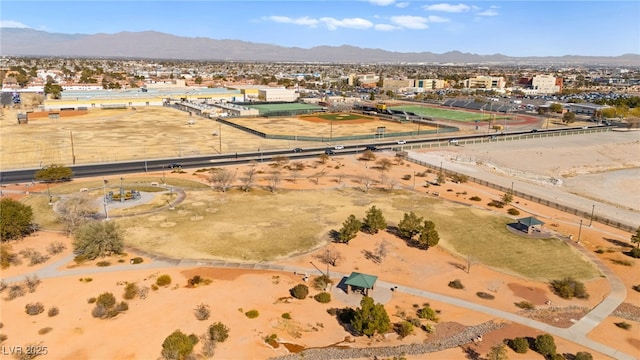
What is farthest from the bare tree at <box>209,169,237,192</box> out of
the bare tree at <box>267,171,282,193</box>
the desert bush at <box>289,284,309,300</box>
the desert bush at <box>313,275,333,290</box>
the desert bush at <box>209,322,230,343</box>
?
the desert bush at <box>209,322,230,343</box>

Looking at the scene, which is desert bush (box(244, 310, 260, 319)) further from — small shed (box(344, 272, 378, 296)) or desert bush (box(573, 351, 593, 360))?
desert bush (box(573, 351, 593, 360))

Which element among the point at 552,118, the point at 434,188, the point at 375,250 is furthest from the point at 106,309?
the point at 552,118

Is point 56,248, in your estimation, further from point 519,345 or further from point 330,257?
point 519,345

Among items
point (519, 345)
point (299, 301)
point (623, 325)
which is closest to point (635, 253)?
point (623, 325)

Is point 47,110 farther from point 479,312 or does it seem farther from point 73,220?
point 479,312

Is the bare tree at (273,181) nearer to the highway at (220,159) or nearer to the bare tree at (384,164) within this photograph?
the highway at (220,159)

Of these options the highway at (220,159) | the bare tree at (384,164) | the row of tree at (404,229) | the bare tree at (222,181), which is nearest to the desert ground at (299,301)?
the row of tree at (404,229)

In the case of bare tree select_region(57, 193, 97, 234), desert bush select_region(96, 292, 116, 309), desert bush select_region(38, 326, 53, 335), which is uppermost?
bare tree select_region(57, 193, 97, 234)
